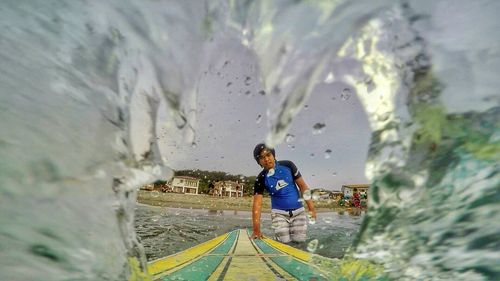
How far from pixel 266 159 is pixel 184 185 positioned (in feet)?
42.7

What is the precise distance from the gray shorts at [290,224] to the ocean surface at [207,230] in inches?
9.5

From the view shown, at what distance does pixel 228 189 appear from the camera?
15.2m

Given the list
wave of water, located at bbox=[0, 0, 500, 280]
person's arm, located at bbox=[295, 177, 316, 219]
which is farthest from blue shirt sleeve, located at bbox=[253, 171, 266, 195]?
wave of water, located at bbox=[0, 0, 500, 280]

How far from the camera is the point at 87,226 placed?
2047 millimetres

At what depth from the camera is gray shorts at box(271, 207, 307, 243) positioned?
4.95m

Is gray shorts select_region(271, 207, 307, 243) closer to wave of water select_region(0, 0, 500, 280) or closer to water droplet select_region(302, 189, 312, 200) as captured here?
water droplet select_region(302, 189, 312, 200)

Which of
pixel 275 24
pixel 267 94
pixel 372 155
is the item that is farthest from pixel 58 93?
pixel 372 155

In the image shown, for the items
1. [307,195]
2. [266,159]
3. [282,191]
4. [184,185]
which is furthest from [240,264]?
[184,185]

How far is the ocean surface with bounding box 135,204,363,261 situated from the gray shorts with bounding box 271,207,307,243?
0.24 m

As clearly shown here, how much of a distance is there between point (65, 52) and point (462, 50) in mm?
2533

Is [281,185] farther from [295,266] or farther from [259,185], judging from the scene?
[295,266]

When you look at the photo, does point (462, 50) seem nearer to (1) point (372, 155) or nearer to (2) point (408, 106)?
(2) point (408, 106)

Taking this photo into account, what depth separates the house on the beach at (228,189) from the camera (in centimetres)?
1470

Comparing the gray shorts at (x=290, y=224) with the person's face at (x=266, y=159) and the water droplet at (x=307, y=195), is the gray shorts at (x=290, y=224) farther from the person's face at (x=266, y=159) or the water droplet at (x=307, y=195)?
the person's face at (x=266, y=159)
